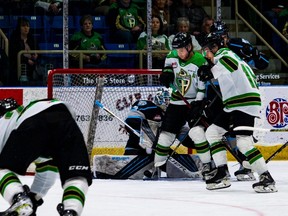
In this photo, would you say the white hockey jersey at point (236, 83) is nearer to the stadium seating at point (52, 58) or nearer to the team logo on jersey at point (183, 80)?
the team logo on jersey at point (183, 80)

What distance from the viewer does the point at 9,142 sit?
4605mm

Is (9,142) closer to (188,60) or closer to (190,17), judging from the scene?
(188,60)

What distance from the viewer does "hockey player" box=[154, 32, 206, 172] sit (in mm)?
7978

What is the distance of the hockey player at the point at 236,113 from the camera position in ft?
22.7

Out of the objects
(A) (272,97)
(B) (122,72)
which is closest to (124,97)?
(B) (122,72)

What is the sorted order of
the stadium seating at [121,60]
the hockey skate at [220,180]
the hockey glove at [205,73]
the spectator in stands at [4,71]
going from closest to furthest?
the hockey skate at [220,180], the hockey glove at [205,73], the spectator in stands at [4,71], the stadium seating at [121,60]

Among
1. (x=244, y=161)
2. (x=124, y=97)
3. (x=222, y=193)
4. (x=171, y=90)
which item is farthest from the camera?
(x=124, y=97)

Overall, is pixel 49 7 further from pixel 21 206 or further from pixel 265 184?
pixel 21 206

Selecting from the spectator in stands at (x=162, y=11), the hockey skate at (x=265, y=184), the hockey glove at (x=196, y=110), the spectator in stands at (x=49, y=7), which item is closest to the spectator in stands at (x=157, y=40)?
the spectator in stands at (x=162, y=11)

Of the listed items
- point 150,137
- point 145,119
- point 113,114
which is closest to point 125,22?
point 113,114

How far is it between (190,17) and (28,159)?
6024 millimetres

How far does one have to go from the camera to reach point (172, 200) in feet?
21.3

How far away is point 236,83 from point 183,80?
0.99 metres

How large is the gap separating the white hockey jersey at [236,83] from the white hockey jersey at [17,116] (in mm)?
2482
